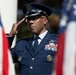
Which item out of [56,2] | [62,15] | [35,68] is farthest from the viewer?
[56,2]

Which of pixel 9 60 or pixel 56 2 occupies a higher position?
→ pixel 56 2

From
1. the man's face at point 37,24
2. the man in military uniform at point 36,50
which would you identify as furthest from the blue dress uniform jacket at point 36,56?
the man's face at point 37,24

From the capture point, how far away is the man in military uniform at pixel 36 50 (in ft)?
22.6

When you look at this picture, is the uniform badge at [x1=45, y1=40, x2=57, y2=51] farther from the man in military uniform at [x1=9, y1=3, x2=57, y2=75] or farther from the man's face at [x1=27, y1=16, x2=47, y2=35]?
the man's face at [x1=27, y1=16, x2=47, y2=35]

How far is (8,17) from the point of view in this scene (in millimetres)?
8203

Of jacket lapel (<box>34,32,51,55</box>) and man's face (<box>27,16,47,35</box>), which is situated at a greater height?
man's face (<box>27,16,47,35</box>)

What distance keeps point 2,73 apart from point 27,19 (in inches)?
45.8

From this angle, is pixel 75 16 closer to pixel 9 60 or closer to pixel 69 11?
pixel 69 11

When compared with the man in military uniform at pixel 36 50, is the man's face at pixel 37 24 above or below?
above

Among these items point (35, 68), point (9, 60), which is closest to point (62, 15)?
point (9, 60)

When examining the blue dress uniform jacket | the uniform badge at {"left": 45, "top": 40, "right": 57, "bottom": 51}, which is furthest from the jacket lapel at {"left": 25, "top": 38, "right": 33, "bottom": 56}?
the uniform badge at {"left": 45, "top": 40, "right": 57, "bottom": 51}

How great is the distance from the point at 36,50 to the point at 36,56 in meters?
0.07

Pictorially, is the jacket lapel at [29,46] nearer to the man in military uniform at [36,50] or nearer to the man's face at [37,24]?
the man in military uniform at [36,50]

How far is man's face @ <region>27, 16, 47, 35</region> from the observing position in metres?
6.88
